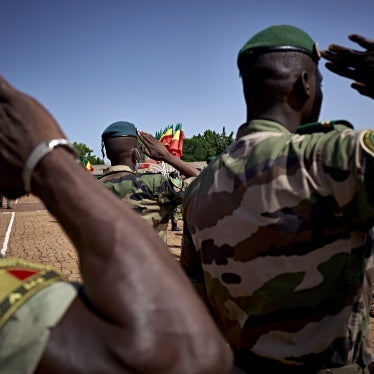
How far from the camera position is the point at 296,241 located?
1396mm

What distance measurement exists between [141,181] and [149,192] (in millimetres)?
128

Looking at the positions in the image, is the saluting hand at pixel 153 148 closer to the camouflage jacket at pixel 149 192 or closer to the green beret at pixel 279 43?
the camouflage jacket at pixel 149 192

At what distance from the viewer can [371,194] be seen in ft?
3.93

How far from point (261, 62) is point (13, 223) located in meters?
16.2

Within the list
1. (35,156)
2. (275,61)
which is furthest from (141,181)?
(35,156)

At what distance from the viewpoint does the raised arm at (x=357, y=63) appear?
54.3 inches

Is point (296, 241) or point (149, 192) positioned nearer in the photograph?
point (296, 241)

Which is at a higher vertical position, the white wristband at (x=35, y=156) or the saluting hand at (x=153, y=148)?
the white wristband at (x=35, y=156)

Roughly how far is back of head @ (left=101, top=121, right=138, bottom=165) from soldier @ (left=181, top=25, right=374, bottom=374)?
2.54 meters

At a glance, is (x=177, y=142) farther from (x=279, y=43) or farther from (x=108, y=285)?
(x=108, y=285)

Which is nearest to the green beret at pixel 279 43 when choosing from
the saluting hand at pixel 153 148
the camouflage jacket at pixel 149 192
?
the saluting hand at pixel 153 148

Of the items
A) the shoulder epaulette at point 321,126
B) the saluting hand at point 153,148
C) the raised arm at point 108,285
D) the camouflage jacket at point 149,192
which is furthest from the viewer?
the camouflage jacket at point 149,192

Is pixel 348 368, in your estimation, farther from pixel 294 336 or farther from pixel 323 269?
pixel 323 269

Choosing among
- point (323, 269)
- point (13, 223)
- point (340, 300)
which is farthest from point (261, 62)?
point (13, 223)
